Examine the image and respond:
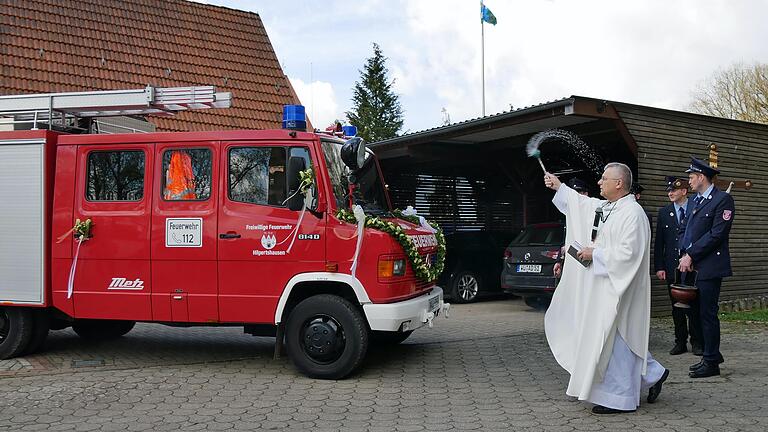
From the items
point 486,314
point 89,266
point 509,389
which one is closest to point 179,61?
point 486,314

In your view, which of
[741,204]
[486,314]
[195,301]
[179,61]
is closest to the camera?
[195,301]

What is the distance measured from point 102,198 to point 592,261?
4909 millimetres

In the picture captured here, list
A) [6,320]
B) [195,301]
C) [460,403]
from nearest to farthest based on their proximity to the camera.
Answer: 1. [460,403]
2. [195,301]
3. [6,320]

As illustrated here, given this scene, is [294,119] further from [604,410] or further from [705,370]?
[705,370]

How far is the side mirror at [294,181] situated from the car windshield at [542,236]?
6013mm

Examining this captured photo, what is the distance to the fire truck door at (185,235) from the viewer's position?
7105 millimetres

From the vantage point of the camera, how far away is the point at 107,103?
785 centimetres

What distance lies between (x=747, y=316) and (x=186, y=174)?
9.53 meters

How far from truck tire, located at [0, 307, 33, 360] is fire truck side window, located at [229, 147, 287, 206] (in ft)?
9.17

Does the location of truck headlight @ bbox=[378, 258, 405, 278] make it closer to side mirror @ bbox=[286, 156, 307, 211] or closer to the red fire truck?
the red fire truck

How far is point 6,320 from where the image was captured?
791 cm

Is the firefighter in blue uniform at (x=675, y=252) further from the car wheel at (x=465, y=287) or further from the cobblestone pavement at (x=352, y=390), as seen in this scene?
the car wheel at (x=465, y=287)

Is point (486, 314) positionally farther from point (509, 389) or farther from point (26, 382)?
point (26, 382)

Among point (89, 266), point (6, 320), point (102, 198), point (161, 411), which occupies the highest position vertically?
point (102, 198)
